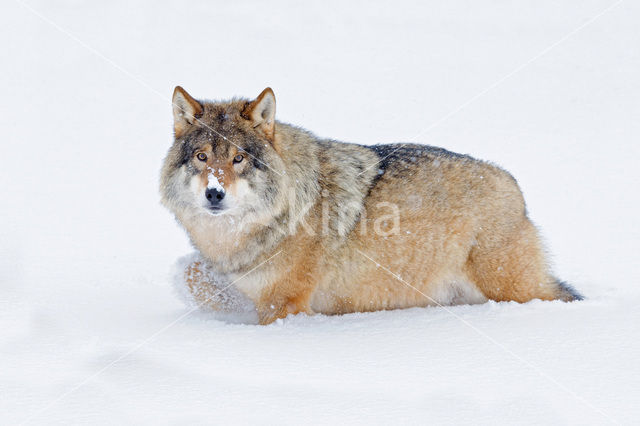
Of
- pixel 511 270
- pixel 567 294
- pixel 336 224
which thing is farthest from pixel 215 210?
pixel 567 294

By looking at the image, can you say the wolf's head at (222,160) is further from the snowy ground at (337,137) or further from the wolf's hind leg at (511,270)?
the wolf's hind leg at (511,270)

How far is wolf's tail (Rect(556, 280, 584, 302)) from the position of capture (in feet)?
16.9

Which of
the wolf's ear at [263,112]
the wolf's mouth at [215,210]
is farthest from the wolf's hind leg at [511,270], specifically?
the wolf's mouth at [215,210]

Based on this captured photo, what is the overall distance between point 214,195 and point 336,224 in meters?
1.10

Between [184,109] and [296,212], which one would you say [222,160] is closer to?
[184,109]

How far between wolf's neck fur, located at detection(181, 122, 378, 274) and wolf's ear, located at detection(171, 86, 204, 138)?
71 centimetres

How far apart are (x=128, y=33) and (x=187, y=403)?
615 inches

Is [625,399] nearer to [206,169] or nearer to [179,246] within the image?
[206,169]

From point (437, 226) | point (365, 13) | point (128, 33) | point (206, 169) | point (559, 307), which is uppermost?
point (365, 13)

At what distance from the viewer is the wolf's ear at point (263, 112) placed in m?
4.91

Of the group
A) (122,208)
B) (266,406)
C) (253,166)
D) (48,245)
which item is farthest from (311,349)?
(122,208)

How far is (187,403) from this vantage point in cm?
321

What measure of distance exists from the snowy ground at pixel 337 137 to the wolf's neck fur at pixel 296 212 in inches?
24.7

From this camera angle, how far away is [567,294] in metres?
5.16
